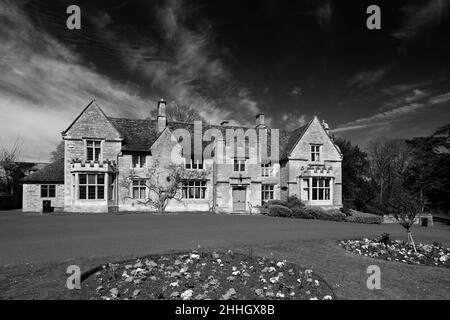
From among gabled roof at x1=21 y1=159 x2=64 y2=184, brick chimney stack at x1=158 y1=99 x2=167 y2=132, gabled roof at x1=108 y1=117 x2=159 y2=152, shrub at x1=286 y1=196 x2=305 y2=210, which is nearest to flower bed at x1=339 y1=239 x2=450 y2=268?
shrub at x1=286 y1=196 x2=305 y2=210

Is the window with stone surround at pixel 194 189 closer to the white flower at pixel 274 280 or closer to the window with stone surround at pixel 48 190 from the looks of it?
the window with stone surround at pixel 48 190

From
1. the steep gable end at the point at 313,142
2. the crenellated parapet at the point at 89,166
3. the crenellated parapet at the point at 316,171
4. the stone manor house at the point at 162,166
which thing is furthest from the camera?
the steep gable end at the point at 313,142

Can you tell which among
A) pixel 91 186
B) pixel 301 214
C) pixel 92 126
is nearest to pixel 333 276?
pixel 301 214

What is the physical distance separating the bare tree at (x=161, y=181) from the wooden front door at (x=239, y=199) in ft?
16.7

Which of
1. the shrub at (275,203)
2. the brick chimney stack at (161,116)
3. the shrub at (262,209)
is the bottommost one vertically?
the shrub at (262,209)

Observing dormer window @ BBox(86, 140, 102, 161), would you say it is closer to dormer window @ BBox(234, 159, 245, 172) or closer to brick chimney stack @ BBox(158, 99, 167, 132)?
brick chimney stack @ BBox(158, 99, 167, 132)

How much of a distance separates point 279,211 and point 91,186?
56.9 ft

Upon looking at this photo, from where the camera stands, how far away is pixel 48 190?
96.7ft

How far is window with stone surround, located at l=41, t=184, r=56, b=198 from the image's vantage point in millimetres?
29406

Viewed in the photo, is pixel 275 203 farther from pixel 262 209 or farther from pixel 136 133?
pixel 136 133

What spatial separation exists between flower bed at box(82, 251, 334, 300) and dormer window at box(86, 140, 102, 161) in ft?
72.6

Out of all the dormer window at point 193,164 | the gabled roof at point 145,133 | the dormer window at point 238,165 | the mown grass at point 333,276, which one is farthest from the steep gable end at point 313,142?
the mown grass at point 333,276

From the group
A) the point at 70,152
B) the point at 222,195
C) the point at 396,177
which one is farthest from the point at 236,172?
the point at 396,177

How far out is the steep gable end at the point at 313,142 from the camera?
3166 centimetres
